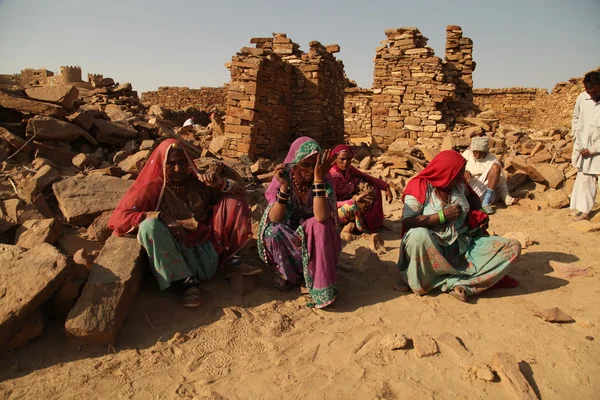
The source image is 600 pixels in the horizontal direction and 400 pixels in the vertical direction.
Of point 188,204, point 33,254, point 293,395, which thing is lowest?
point 293,395

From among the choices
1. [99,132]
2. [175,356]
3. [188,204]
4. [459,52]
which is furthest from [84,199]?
[459,52]

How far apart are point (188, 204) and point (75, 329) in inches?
56.8

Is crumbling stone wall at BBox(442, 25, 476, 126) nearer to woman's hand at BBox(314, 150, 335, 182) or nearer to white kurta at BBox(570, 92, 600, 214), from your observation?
white kurta at BBox(570, 92, 600, 214)

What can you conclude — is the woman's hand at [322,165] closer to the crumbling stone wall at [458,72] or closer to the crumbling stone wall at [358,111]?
the crumbling stone wall at [458,72]

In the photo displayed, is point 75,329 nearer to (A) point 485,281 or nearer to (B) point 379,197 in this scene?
(A) point 485,281

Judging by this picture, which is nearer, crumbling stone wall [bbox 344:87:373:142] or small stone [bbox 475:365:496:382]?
small stone [bbox 475:365:496:382]

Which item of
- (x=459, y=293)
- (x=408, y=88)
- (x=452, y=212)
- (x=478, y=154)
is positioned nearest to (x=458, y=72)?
(x=408, y=88)

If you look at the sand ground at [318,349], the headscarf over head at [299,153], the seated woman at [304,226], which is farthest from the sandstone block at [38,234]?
the headscarf over head at [299,153]

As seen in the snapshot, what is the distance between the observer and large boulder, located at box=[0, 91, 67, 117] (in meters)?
6.30

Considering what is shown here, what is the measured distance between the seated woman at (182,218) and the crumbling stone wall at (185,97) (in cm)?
1860

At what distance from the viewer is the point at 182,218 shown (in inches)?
142

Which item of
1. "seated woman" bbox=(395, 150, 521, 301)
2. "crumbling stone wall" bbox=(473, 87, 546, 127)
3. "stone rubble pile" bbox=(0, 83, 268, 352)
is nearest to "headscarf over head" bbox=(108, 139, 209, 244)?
"stone rubble pile" bbox=(0, 83, 268, 352)

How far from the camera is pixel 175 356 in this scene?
2709 millimetres

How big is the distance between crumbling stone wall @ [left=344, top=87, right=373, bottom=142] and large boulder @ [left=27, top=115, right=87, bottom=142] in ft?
38.4
